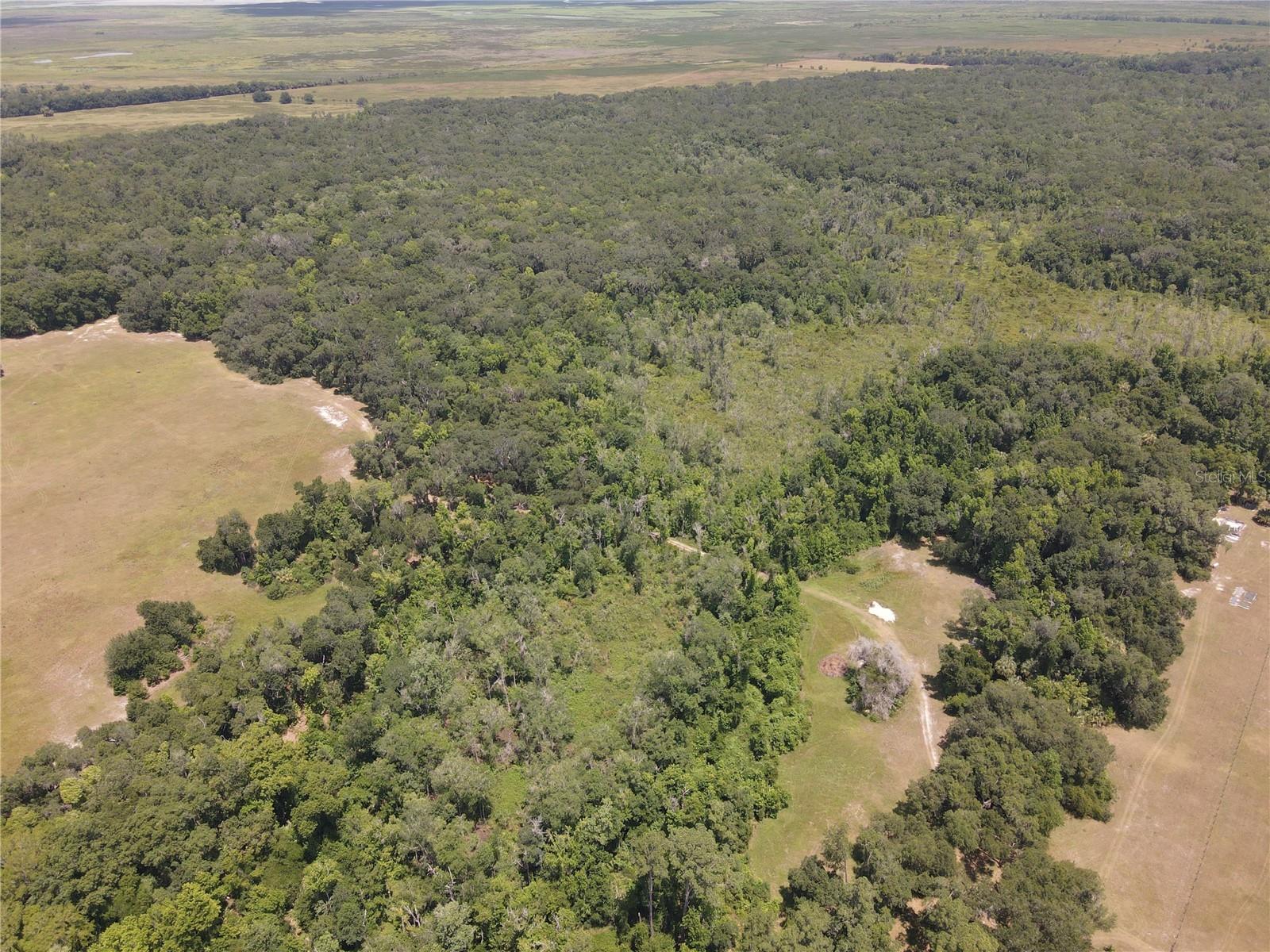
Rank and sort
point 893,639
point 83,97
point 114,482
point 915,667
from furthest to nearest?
point 83,97 → point 114,482 → point 893,639 → point 915,667

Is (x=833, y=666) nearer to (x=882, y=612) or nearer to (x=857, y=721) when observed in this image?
(x=857, y=721)

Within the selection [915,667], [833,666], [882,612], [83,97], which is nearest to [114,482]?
[833,666]

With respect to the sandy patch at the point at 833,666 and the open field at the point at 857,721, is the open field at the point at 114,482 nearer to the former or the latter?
the open field at the point at 857,721

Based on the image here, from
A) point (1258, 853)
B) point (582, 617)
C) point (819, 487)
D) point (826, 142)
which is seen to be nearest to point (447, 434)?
point (582, 617)

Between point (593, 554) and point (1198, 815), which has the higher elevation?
point (593, 554)

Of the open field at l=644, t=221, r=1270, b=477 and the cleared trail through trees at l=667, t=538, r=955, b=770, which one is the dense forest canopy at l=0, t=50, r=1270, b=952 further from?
the open field at l=644, t=221, r=1270, b=477

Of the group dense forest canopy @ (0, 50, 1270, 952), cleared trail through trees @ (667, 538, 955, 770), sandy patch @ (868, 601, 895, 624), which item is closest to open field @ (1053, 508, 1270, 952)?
dense forest canopy @ (0, 50, 1270, 952)

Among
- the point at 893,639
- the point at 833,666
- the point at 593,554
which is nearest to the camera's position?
the point at 833,666
